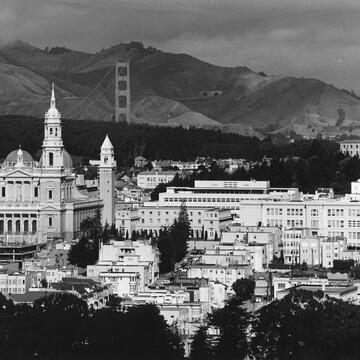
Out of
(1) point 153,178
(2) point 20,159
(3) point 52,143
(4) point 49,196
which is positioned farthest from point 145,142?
(4) point 49,196

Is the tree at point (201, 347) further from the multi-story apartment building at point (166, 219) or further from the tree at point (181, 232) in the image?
the multi-story apartment building at point (166, 219)

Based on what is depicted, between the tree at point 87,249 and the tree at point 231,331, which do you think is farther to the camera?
the tree at point 87,249

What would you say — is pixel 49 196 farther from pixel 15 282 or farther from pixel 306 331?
pixel 306 331

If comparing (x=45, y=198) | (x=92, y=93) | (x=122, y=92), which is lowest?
(x=45, y=198)

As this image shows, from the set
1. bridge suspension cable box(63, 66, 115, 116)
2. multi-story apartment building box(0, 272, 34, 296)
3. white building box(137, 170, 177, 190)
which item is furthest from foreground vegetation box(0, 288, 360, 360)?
bridge suspension cable box(63, 66, 115, 116)

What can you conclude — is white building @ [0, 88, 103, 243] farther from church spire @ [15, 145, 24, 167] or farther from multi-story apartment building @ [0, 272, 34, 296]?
multi-story apartment building @ [0, 272, 34, 296]

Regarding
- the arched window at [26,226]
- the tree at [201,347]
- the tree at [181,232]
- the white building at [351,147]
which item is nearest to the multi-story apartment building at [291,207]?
the tree at [181,232]
